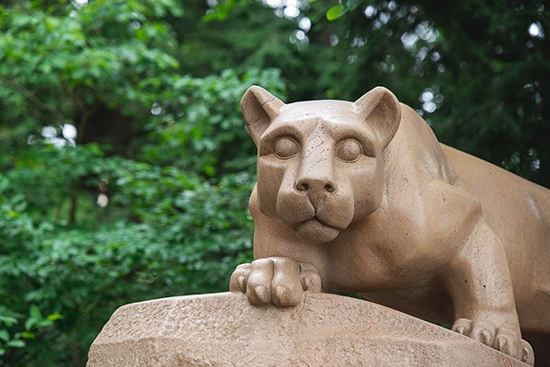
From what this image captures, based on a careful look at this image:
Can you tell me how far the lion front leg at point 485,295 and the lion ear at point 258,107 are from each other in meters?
0.83

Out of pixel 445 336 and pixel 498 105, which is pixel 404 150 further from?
pixel 498 105

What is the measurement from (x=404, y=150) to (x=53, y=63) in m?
3.07

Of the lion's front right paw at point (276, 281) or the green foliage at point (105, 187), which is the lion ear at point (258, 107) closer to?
the lion's front right paw at point (276, 281)

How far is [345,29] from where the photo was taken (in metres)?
4.94

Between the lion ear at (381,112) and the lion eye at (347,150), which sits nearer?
the lion eye at (347,150)

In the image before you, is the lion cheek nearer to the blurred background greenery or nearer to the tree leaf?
the tree leaf

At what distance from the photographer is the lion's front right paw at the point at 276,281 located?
72.4 inches

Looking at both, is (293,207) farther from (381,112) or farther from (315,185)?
(381,112)

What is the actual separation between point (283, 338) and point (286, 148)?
61cm

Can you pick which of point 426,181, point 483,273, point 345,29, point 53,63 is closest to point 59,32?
point 53,63

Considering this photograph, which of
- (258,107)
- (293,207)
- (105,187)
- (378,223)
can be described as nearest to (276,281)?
(293,207)

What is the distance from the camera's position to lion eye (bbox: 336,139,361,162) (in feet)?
5.80

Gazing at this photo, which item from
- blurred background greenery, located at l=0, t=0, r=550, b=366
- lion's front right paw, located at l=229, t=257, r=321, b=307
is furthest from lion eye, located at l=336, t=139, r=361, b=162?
blurred background greenery, located at l=0, t=0, r=550, b=366

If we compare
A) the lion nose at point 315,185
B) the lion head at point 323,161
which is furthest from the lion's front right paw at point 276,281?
the lion nose at point 315,185
